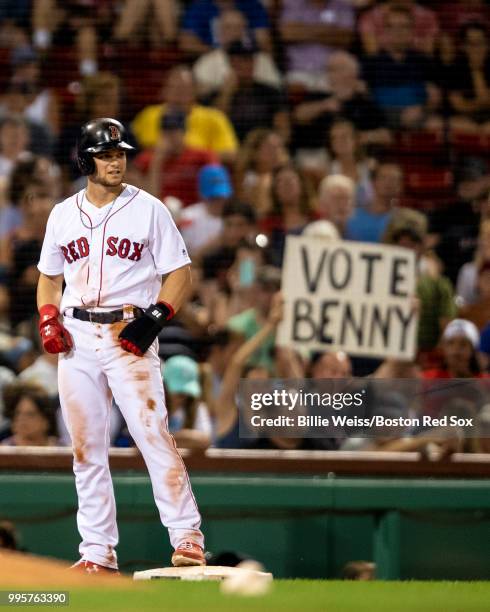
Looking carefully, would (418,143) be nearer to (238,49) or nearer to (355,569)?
(238,49)

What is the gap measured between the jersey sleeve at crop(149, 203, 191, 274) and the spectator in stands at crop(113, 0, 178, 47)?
5.57m

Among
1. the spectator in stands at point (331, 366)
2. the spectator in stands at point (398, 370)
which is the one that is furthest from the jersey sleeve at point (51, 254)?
the spectator in stands at point (398, 370)

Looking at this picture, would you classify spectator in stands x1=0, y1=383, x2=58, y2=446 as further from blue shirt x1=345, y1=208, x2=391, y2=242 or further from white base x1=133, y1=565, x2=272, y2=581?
blue shirt x1=345, y1=208, x2=391, y2=242

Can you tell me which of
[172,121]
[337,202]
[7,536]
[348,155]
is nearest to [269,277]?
[337,202]

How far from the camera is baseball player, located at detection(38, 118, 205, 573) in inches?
234

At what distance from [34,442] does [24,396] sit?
0.30m

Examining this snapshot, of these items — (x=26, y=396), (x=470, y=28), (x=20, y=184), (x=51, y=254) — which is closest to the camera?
(x=51, y=254)

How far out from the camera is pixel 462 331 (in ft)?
27.0

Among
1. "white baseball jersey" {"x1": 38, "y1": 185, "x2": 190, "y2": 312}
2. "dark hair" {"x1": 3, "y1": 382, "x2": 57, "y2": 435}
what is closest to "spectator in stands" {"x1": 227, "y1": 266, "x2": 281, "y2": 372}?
"dark hair" {"x1": 3, "y1": 382, "x2": 57, "y2": 435}

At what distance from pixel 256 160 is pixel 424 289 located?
6.71 feet

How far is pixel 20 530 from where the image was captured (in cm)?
757

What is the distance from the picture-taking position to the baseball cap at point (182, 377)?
7809 mm

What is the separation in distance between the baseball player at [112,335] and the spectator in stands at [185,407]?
170 centimetres

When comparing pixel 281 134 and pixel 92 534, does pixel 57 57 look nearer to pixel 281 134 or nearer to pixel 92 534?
pixel 281 134
